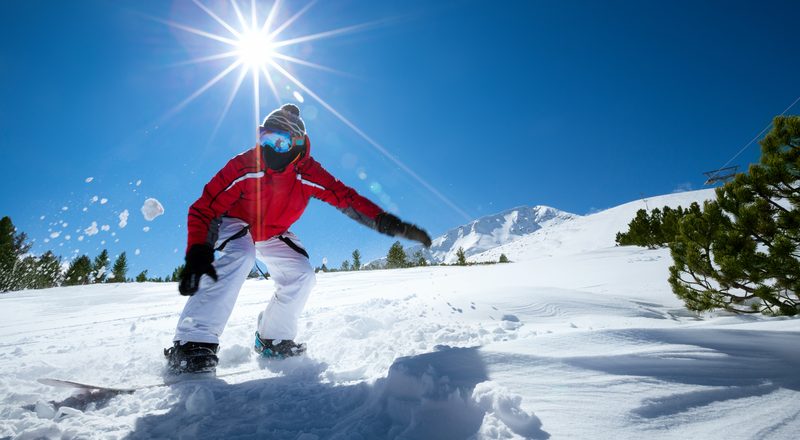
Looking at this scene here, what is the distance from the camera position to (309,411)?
1573mm

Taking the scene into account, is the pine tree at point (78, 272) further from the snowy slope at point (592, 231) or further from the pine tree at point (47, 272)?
the snowy slope at point (592, 231)

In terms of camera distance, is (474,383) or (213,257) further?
(213,257)

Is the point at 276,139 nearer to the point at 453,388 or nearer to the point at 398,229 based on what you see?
the point at 398,229

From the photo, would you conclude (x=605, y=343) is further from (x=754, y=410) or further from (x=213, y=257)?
(x=213, y=257)

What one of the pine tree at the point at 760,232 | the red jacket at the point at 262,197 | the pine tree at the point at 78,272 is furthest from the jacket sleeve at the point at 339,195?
the pine tree at the point at 78,272

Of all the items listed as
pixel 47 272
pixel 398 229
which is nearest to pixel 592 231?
pixel 398 229

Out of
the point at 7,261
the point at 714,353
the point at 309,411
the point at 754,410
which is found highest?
the point at 7,261

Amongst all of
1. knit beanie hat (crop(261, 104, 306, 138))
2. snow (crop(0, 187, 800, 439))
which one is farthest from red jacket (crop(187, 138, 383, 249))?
snow (crop(0, 187, 800, 439))

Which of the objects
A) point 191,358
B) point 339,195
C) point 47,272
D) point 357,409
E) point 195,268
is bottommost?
point 357,409

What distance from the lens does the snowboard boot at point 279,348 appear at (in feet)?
9.39

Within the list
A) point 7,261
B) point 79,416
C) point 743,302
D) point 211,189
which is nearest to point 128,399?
point 79,416

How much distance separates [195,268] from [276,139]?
48.7 inches

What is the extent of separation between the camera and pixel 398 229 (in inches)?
134

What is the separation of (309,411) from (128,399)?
100 centimetres
